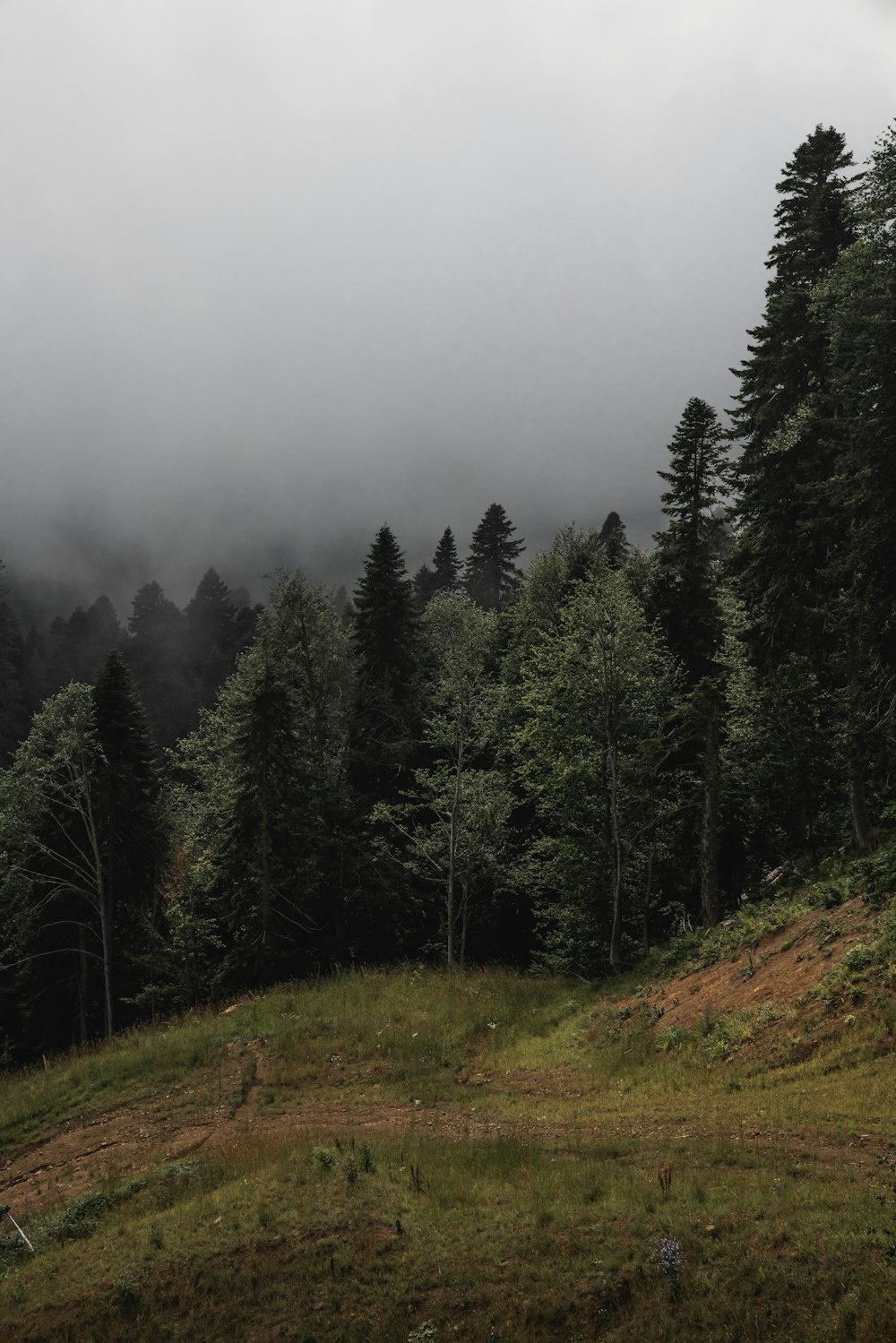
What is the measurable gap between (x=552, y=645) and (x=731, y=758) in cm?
770

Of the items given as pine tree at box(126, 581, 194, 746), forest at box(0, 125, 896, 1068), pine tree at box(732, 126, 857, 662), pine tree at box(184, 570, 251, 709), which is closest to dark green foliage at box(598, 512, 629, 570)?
forest at box(0, 125, 896, 1068)

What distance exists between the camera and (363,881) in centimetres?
3475

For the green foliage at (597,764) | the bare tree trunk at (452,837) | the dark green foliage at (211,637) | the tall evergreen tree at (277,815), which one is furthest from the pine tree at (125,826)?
the dark green foliage at (211,637)

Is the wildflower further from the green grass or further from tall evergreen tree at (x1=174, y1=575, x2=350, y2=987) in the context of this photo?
tall evergreen tree at (x1=174, y1=575, x2=350, y2=987)

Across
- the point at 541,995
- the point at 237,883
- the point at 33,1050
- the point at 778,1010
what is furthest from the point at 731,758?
the point at 33,1050

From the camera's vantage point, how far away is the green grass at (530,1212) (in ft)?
24.7

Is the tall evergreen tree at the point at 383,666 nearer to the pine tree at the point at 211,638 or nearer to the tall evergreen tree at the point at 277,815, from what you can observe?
the tall evergreen tree at the point at 277,815

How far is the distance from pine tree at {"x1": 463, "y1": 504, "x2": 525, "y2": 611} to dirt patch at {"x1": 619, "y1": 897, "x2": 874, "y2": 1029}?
2463 inches

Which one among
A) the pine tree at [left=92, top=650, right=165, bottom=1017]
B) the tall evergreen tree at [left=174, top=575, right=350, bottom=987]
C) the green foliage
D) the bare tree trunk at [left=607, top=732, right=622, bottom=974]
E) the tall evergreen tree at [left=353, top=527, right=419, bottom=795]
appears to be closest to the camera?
the bare tree trunk at [left=607, top=732, right=622, bottom=974]

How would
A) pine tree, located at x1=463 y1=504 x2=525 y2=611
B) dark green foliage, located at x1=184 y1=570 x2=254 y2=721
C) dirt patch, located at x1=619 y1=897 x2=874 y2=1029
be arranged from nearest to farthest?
dirt patch, located at x1=619 y1=897 x2=874 y2=1029, pine tree, located at x1=463 y1=504 x2=525 y2=611, dark green foliage, located at x1=184 y1=570 x2=254 y2=721

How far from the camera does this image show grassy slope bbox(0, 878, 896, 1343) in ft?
24.9

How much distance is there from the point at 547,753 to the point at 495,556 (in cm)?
5690

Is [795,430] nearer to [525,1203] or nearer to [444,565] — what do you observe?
[525,1203]

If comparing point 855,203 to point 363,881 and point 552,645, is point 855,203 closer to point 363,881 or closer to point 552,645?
point 552,645
